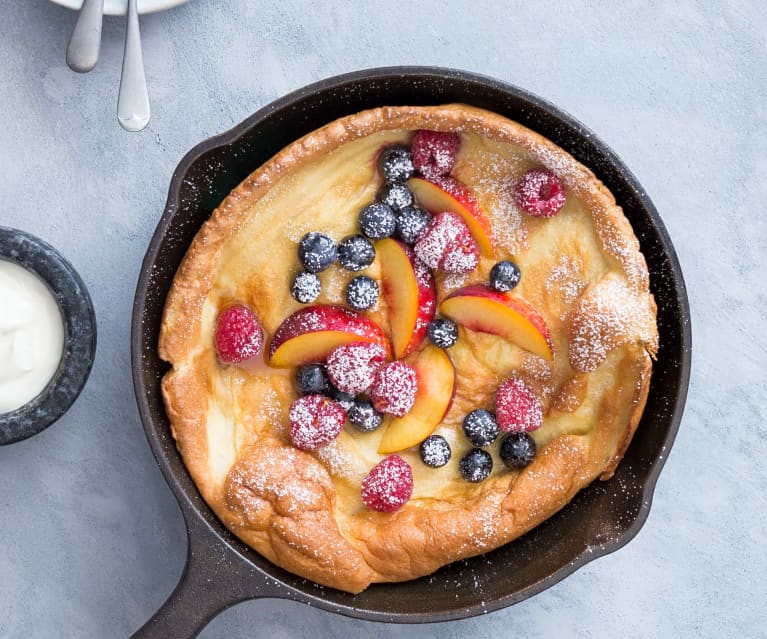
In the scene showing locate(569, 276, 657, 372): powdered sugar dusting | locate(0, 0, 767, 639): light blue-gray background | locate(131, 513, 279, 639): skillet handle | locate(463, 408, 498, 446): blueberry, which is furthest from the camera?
locate(0, 0, 767, 639): light blue-gray background

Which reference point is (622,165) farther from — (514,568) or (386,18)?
(514,568)

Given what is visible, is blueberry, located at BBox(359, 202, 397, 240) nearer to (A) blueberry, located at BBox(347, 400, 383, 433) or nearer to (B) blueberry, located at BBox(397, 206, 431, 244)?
(B) blueberry, located at BBox(397, 206, 431, 244)

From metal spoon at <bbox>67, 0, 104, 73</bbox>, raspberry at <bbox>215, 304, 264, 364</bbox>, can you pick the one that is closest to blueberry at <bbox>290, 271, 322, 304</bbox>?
raspberry at <bbox>215, 304, 264, 364</bbox>

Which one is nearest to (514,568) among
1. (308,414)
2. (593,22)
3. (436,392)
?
(436,392)

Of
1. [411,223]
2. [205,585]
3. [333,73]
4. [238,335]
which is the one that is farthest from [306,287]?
[205,585]

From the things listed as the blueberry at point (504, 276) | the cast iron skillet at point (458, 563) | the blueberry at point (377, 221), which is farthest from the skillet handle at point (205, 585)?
the blueberry at point (504, 276)

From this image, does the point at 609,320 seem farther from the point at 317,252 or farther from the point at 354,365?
the point at 317,252
